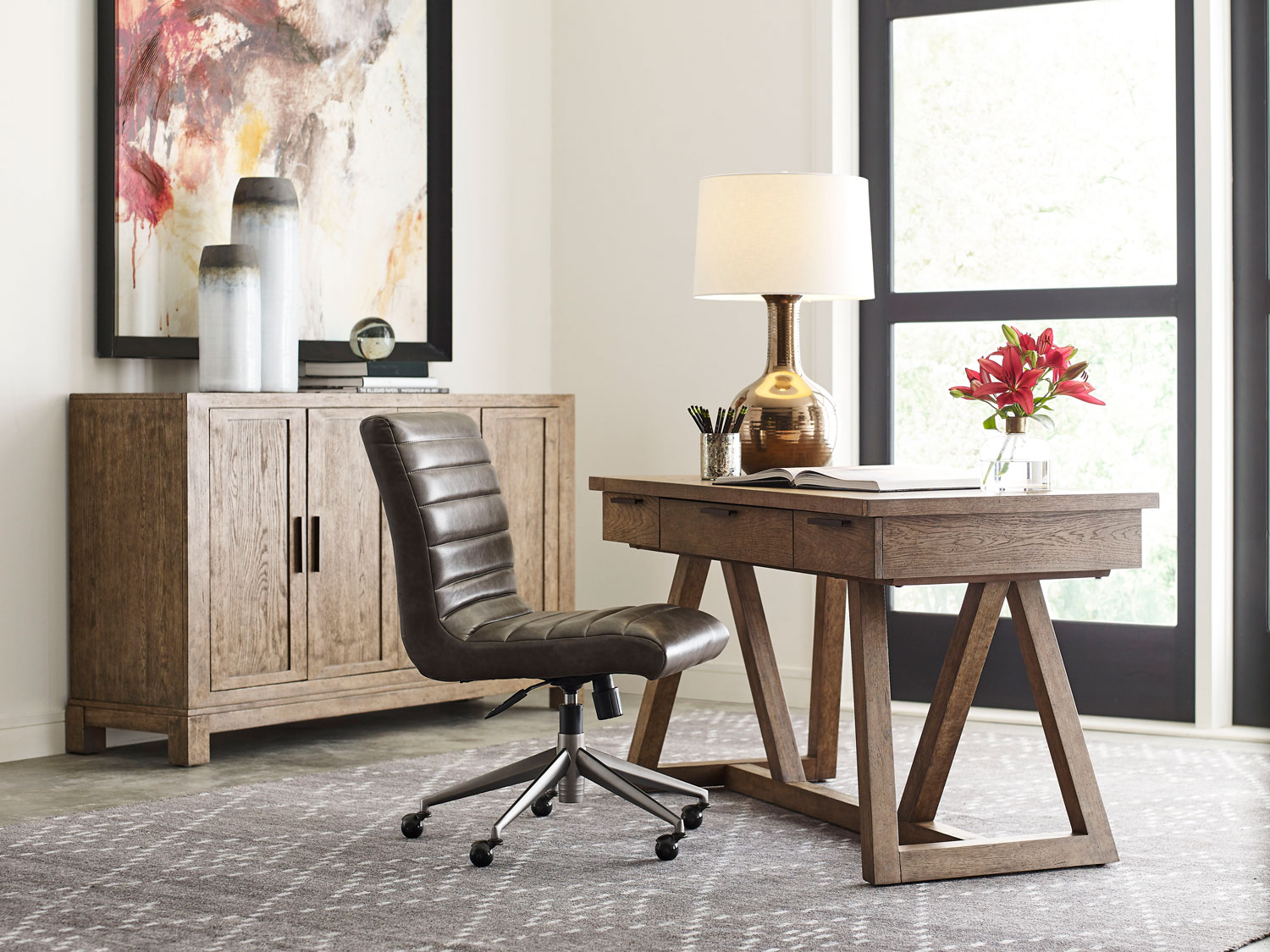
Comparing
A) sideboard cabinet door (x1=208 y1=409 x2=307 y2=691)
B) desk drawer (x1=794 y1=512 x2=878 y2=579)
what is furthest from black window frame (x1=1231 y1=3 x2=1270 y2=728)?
sideboard cabinet door (x1=208 y1=409 x2=307 y2=691)

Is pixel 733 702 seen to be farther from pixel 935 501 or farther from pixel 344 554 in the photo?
pixel 935 501

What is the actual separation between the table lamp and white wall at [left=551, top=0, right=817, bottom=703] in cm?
145

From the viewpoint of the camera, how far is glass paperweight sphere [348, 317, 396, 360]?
4.61 m

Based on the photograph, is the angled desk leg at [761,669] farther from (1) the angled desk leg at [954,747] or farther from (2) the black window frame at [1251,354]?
(2) the black window frame at [1251,354]

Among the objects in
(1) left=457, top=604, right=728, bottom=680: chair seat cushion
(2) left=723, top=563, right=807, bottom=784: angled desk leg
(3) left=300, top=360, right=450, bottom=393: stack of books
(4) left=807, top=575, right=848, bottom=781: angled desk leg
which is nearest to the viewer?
(1) left=457, top=604, right=728, bottom=680: chair seat cushion

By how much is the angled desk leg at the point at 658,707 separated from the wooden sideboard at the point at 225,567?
0.99 meters

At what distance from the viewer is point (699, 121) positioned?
5.24 metres

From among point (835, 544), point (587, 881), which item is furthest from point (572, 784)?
point (835, 544)

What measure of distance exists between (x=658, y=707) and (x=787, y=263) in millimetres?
1113

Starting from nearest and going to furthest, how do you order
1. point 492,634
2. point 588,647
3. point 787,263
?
point 588,647 → point 492,634 → point 787,263

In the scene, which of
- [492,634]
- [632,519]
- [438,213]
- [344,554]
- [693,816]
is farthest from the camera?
[438,213]

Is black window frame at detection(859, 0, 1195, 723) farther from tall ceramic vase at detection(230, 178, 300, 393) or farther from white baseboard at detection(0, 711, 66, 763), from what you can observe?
white baseboard at detection(0, 711, 66, 763)

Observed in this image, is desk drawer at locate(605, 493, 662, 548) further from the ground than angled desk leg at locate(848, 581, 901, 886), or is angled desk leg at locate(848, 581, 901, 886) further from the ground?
desk drawer at locate(605, 493, 662, 548)

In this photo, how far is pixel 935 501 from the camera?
2.84m
